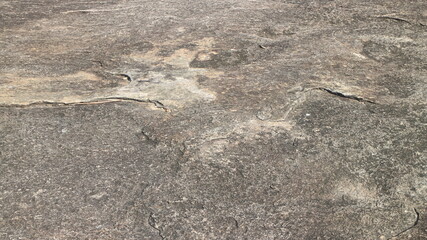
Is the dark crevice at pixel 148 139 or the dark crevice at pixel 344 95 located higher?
the dark crevice at pixel 148 139

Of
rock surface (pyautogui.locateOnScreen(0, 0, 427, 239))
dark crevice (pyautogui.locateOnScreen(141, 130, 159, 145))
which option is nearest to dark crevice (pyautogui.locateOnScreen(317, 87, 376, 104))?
rock surface (pyautogui.locateOnScreen(0, 0, 427, 239))

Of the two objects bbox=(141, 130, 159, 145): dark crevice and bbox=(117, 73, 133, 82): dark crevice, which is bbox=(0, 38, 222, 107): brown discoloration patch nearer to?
bbox=(117, 73, 133, 82): dark crevice

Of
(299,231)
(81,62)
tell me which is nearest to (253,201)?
(299,231)

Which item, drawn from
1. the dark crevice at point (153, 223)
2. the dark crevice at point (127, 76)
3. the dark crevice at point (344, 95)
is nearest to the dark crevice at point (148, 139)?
the dark crevice at point (153, 223)

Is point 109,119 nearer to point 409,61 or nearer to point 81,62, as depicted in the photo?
point 81,62

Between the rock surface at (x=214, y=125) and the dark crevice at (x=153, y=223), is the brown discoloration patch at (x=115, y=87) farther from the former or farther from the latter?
the dark crevice at (x=153, y=223)

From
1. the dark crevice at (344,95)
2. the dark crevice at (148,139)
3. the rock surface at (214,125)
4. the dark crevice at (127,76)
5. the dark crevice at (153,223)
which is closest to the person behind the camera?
the dark crevice at (153,223)

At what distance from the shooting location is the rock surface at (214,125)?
274cm

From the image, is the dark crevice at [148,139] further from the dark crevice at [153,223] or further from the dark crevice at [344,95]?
the dark crevice at [344,95]

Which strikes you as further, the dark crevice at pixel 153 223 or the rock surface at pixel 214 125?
the rock surface at pixel 214 125

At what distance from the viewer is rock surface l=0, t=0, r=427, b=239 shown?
2.74 metres

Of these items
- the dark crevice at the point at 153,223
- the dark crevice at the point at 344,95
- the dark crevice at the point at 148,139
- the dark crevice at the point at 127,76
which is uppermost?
the dark crevice at the point at 153,223

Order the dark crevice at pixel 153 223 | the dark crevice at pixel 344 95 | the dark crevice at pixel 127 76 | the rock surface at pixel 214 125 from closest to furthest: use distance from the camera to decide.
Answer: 1. the dark crevice at pixel 153 223
2. the rock surface at pixel 214 125
3. the dark crevice at pixel 344 95
4. the dark crevice at pixel 127 76

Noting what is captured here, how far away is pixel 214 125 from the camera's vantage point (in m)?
3.53
